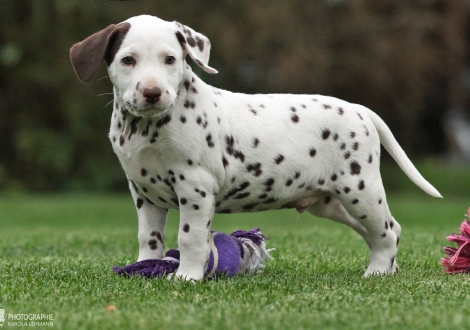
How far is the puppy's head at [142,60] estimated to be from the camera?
470 centimetres

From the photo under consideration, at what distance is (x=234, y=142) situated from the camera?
526 cm

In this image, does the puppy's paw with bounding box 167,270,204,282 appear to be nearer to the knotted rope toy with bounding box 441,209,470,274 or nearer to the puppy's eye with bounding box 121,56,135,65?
the puppy's eye with bounding box 121,56,135,65

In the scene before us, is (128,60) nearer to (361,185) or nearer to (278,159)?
(278,159)

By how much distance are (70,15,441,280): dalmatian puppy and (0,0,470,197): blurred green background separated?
15125 millimetres

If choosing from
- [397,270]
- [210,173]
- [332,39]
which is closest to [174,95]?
[210,173]

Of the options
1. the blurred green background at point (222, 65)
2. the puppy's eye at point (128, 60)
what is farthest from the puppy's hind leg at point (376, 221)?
the blurred green background at point (222, 65)

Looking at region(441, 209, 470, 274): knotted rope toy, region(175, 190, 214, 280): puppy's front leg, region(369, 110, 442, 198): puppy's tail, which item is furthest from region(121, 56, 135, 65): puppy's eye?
region(441, 209, 470, 274): knotted rope toy

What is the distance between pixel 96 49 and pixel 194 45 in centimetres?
65

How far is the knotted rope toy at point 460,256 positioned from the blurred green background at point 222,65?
14902 mm

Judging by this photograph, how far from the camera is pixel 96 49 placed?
194 inches

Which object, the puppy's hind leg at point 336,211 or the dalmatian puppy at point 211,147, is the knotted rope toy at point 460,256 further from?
the puppy's hind leg at point 336,211

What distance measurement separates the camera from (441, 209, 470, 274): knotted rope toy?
558 centimetres

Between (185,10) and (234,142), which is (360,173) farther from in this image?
(185,10)

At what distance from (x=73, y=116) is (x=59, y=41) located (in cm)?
218
